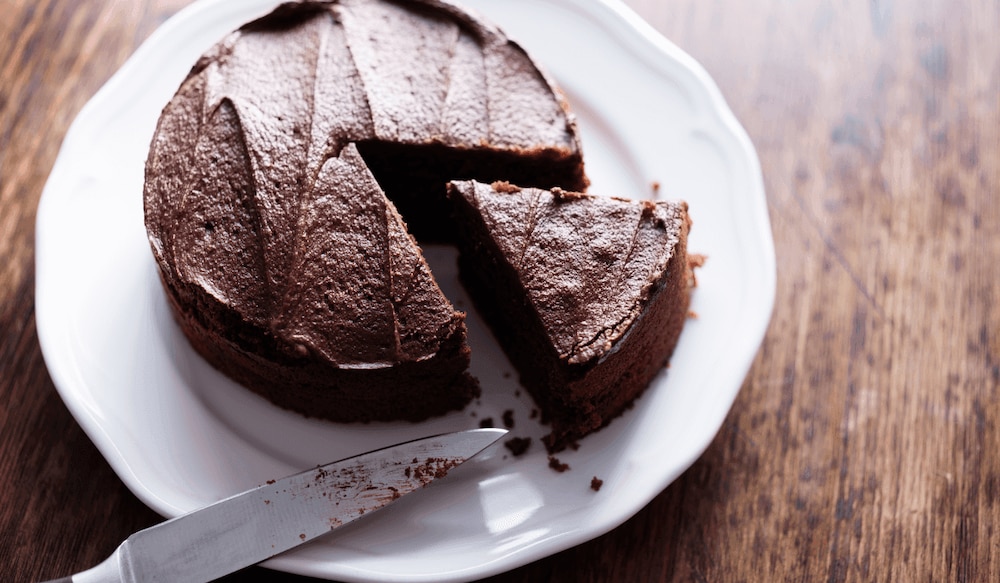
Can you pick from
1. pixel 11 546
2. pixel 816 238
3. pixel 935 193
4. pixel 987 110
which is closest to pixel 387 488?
pixel 11 546

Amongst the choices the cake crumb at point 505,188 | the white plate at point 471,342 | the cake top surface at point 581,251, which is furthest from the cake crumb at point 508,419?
the cake crumb at point 505,188

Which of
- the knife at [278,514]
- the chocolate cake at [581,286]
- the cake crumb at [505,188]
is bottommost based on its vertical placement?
the knife at [278,514]

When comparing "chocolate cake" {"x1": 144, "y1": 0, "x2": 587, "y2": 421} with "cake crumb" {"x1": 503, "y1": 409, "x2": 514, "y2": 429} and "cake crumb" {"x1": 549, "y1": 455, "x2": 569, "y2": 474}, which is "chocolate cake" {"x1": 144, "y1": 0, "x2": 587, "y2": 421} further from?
"cake crumb" {"x1": 549, "y1": 455, "x2": 569, "y2": 474}

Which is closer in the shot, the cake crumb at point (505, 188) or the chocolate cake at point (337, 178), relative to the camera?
the chocolate cake at point (337, 178)

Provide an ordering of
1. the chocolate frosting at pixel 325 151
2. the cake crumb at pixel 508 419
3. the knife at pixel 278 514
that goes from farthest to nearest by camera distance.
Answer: the cake crumb at pixel 508 419 → the chocolate frosting at pixel 325 151 → the knife at pixel 278 514

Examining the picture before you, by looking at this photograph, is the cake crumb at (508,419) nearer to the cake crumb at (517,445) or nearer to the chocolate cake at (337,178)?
the cake crumb at (517,445)

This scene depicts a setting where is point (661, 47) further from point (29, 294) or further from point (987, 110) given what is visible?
point (29, 294)

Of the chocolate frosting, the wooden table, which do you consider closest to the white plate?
the wooden table
